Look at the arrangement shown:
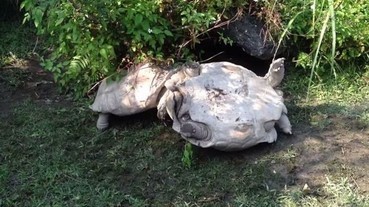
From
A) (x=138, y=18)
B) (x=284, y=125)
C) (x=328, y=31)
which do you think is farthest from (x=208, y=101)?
(x=328, y=31)

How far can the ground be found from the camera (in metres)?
3.65

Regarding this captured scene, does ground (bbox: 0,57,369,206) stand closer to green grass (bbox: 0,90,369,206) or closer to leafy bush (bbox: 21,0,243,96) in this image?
green grass (bbox: 0,90,369,206)

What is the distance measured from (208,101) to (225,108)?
0.12m

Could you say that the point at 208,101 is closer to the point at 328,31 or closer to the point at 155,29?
the point at 155,29

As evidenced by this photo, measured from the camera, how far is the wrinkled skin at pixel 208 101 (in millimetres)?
3824

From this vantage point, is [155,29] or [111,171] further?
[155,29]

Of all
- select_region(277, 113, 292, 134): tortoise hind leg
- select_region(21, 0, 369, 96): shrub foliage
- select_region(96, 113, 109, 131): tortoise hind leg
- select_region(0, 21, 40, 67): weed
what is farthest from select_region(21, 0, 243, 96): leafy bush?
select_region(0, 21, 40, 67): weed

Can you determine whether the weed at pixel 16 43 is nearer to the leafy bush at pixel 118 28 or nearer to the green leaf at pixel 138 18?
the leafy bush at pixel 118 28

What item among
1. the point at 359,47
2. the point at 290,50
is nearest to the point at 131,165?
the point at 290,50

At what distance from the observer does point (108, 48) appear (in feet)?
14.0

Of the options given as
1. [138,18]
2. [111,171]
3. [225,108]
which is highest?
[138,18]

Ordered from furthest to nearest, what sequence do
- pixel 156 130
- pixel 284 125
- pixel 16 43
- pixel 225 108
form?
pixel 16 43
pixel 156 130
pixel 284 125
pixel 225 108

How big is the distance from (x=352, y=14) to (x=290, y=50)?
1.73ft

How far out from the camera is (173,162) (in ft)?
13.1
